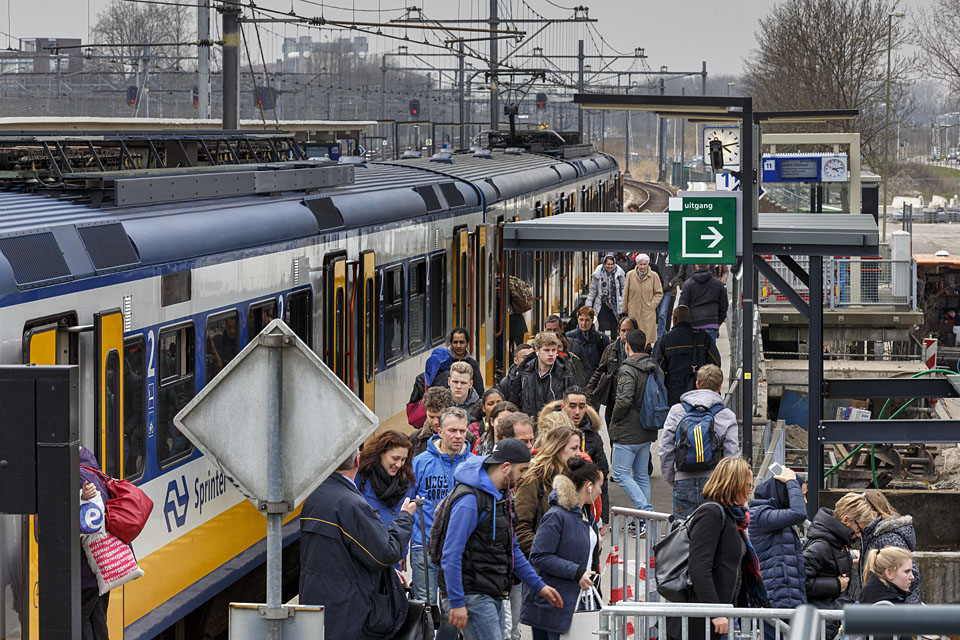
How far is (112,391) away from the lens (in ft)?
22.3

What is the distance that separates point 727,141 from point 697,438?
17.1 m

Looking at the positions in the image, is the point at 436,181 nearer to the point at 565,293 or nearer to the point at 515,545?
the point at 515,545

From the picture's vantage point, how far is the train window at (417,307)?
40.3 feet

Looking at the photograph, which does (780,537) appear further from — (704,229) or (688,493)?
(704,229)

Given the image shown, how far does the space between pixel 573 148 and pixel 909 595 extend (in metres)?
19.6

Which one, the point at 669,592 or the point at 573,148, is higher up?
the point at 573,148

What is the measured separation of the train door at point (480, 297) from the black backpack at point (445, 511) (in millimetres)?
7797

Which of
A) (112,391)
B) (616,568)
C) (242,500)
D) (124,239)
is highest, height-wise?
(124,239)

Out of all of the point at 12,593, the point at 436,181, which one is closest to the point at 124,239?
the point at 12,593

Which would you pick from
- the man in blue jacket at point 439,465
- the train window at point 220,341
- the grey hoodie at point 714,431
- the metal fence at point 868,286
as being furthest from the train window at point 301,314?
the metal fence at point 868,286

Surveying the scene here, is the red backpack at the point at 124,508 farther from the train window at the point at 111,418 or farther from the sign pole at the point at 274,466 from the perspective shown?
the sign pole at the point at 274,466

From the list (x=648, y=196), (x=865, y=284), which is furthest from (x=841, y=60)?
(x=865, y=284)

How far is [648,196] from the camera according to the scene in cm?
4484

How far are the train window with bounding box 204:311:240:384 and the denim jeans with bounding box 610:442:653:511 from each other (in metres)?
4.37
